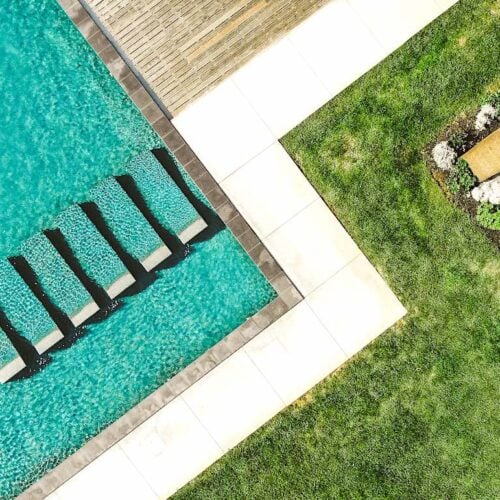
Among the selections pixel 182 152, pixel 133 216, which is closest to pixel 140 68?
pixel 182 152

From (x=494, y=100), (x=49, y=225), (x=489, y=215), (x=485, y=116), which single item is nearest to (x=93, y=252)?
(x=49, y=225)

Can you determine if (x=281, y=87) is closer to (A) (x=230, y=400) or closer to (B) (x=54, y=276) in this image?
(B) (x=54, y=276)

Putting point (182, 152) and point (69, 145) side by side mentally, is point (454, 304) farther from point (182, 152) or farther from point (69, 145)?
point (69, 145)

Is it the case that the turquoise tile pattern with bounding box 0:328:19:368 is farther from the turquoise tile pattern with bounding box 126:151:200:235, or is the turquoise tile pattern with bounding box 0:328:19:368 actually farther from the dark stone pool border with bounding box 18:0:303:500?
the turquoise tile pattern with bounding box 126:151:200:235

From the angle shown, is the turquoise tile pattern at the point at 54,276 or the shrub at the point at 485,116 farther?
the turquoise tile pattern at the point at 54,276

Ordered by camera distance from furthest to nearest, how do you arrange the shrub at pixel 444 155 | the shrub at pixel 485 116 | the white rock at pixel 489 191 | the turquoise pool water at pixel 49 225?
1. the turquoise pool water at pixel 49 225
2. the shrub at pixel 485 116
3. the shrub at pixel 444 155
4. the white rock at pixel 489 191

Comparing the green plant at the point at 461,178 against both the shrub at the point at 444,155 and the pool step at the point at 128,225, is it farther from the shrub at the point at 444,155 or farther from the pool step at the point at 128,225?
the pool step at the point at 128,225

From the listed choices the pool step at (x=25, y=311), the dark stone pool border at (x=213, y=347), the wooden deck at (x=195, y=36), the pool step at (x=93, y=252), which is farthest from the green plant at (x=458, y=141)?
the pool step at (x=25, y=311)
